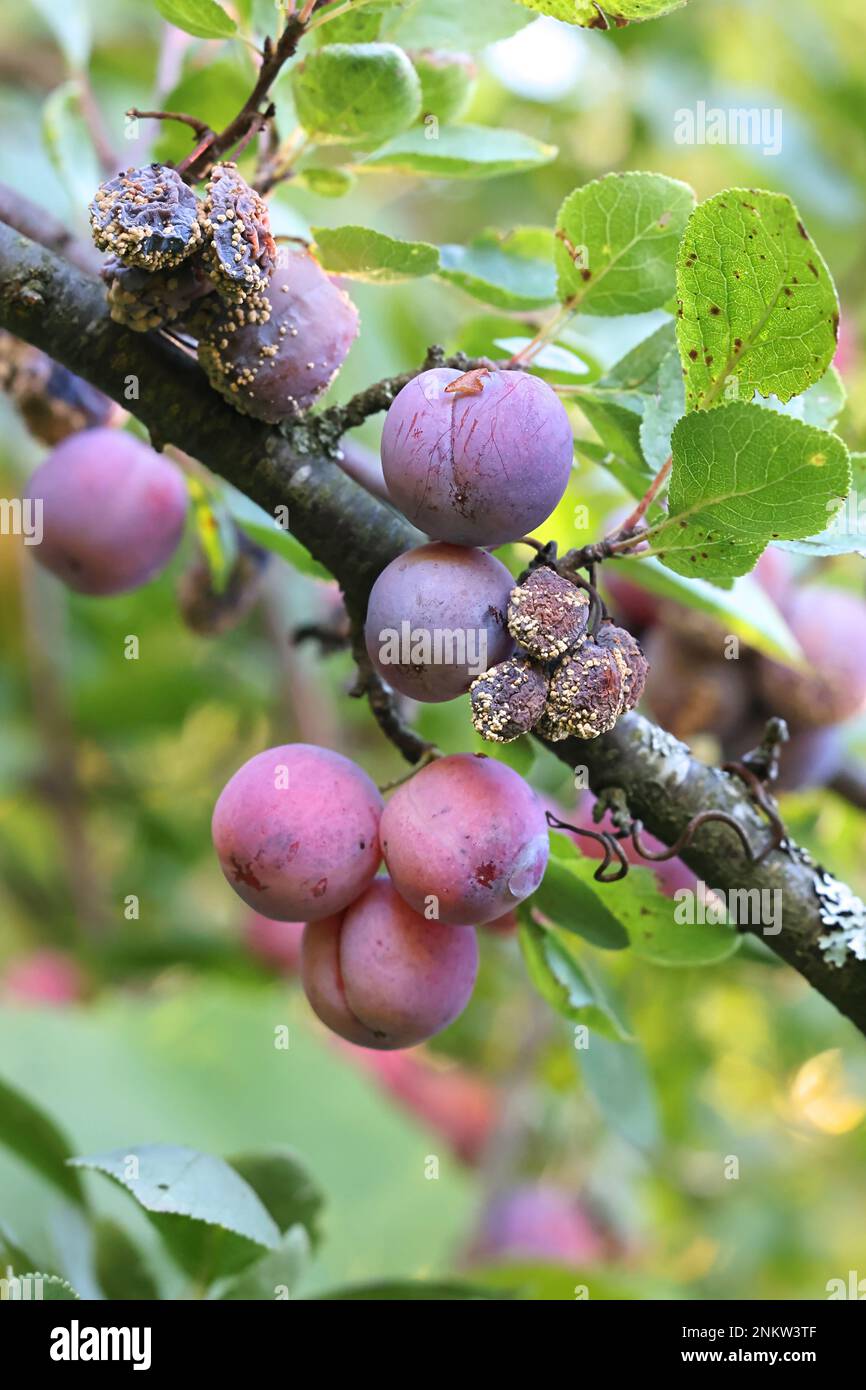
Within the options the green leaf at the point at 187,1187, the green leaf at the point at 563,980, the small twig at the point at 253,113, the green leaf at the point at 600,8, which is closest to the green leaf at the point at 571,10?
the green leaf at the point at 600,8

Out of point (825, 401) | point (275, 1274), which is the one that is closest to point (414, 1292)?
point (275, 1274)

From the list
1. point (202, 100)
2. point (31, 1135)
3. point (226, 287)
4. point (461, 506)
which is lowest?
point (31, 1135)

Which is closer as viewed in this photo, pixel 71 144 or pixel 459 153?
pixel 459 153

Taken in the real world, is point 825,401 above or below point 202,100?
below

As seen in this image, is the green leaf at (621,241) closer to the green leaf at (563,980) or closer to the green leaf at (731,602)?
the green leaf at (731,602)

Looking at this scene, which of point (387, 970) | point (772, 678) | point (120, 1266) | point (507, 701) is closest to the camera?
point (507, 701)

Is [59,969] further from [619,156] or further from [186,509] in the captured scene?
[619,156]

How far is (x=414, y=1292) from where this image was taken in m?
0.85

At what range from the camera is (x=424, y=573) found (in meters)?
0.59

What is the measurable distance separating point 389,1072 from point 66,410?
4.71 ft

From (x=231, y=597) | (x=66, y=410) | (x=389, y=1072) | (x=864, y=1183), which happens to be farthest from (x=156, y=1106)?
(x=864, y=1183)

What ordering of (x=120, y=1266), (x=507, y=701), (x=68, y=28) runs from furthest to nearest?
(x=68, y=28) → (x=120, y=1266) → (x=507, y=701)

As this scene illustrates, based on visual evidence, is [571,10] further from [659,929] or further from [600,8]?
[659,929]

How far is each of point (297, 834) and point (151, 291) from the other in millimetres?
257
